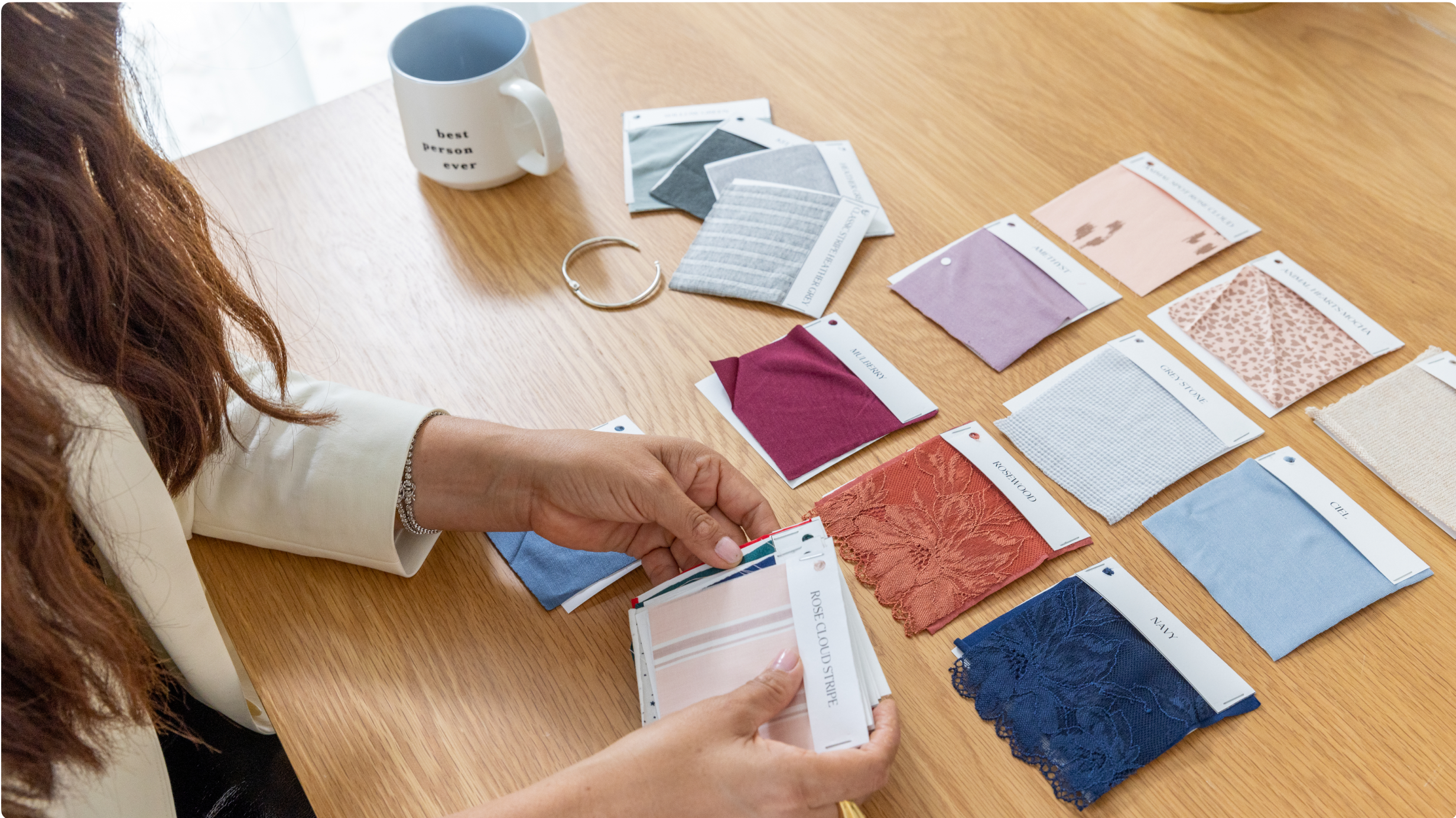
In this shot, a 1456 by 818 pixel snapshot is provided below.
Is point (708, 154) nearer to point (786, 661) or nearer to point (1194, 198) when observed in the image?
point (1194, 198)

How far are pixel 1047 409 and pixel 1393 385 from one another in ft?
1.01

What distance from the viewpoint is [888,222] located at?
1045 mm

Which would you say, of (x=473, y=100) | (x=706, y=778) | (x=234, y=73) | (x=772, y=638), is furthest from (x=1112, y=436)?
(x=234, y=73)

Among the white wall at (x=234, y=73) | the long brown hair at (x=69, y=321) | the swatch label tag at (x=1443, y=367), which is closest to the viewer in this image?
the long brown hair at (x=69, y=321)

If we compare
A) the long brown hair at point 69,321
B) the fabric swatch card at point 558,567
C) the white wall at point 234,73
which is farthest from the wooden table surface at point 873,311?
the white wall at point 234,73

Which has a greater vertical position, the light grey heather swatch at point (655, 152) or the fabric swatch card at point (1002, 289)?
the light grey heather swatch at point (655, 152)

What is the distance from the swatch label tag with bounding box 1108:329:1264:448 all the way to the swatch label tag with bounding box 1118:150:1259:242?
0.18 meters

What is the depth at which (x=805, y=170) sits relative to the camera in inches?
43.3

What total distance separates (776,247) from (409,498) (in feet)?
1.47

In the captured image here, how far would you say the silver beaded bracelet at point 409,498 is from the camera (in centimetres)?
79

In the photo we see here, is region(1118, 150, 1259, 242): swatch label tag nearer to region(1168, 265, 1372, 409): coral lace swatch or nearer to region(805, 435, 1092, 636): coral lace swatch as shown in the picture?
region(1168, 265, 1372, 409): coral lace swatch

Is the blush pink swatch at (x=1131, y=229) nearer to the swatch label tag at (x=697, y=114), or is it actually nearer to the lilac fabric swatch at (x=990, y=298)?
the lilac fabric swatch at (x=990, y=298)

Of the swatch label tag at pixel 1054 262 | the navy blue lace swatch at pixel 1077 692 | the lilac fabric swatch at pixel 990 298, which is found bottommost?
the navy blue lace swatch at pixel 1077 692

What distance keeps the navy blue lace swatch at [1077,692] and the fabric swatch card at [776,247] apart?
375 mm
